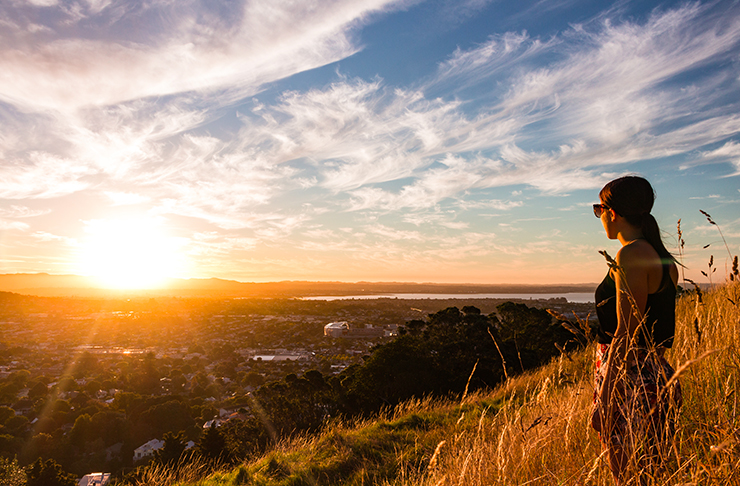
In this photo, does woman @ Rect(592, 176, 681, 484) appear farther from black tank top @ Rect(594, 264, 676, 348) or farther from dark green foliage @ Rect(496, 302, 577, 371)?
dark green foliage @ Rect(496, 302, 577, 371)

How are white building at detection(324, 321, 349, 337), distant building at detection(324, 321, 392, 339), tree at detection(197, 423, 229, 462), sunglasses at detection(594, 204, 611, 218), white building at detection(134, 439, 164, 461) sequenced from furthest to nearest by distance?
1. white building at detection(324, 321, 349, 337)
2. distant building at detection(324, 321, 392, 339)
3. white building at detection(134, 439, 164, 461)
4. tree at detection(197, 423, 229, 462)
5. sunglasses at detection(594, 204, 611, 218)

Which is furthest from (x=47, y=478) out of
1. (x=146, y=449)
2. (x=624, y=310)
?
(x=624, y=310)

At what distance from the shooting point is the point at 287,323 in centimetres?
6069

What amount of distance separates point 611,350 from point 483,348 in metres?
16.7

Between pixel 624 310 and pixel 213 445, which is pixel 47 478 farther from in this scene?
pixel 624 310

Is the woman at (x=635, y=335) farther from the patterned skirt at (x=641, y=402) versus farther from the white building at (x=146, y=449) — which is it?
the white building at (x=146, y=449)

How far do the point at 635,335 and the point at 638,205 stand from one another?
2.08 feet

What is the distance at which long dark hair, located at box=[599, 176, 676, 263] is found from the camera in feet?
5.68

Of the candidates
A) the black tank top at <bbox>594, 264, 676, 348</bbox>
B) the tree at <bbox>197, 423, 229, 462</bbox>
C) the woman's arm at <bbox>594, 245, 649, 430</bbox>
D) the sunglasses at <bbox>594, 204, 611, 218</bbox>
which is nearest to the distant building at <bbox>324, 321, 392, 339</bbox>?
the tree at <bbox>197, 423, 229, 462</bbox>

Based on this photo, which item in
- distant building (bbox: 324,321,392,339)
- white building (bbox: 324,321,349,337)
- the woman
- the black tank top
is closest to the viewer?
the woman

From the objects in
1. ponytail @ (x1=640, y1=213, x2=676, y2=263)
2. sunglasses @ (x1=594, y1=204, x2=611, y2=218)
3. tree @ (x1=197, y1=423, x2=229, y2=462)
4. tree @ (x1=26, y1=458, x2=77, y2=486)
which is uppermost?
sunglasses @ (x1=594, y1=204, x2=611, y2=218)

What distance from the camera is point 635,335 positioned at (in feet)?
4.79

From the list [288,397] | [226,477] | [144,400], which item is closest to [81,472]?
[144,400]

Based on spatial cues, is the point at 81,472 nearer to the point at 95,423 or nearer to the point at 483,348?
the point at 95,423
